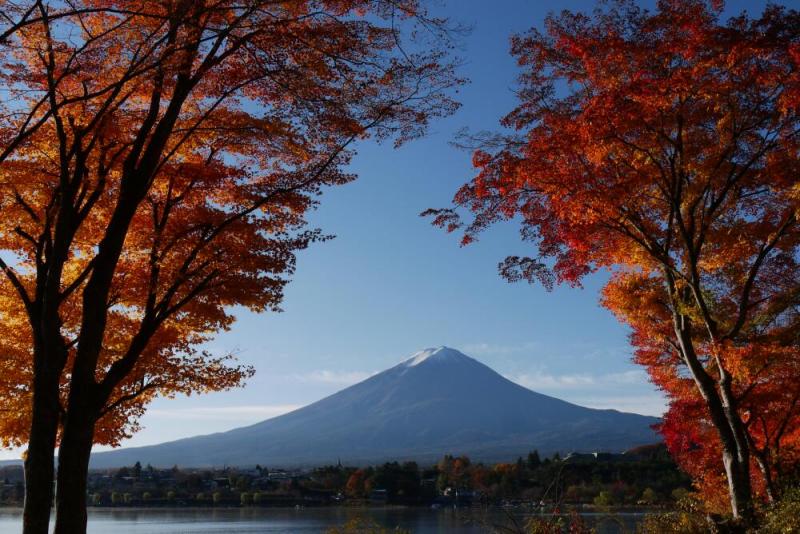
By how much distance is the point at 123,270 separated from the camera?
9531mm

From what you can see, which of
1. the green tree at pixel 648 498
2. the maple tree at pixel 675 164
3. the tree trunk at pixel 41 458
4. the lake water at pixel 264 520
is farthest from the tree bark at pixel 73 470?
the lake water at pixel 264 520

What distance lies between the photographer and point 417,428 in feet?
540

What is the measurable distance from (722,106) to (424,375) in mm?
189124

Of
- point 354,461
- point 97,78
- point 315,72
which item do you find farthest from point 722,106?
point 354,461

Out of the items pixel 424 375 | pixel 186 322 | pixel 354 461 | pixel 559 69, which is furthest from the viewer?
pixel 424 375

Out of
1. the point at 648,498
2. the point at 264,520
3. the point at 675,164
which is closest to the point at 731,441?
the point at 675,164

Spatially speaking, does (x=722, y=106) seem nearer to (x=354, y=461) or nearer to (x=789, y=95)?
(x=789, y=95)

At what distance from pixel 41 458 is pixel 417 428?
533ft

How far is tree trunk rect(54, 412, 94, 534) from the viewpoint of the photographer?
665cm

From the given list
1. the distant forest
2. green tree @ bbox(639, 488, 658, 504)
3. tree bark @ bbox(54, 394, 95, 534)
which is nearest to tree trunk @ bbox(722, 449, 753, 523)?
green tree @ bbox(639, 488, 658, 504)

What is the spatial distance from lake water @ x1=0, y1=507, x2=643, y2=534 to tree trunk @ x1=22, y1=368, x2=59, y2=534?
22.9m

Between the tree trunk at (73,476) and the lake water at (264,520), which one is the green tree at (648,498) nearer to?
the lake water at (264,520)

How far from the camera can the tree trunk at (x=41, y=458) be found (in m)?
6.31

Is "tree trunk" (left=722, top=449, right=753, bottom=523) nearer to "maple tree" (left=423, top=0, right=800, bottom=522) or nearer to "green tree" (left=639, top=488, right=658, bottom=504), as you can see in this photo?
"maple tree" (left=423, top=0, right=800, bottom=522)
